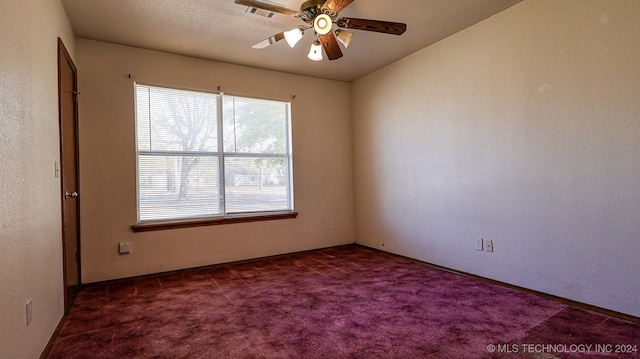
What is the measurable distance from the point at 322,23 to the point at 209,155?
7.49 feet

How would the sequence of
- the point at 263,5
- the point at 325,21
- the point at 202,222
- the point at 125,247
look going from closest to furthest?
the point at 263,5, the point at 325,21, the point at 125,247, the point at 202,222

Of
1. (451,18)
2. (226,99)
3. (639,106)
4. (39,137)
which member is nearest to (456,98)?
(451,18)

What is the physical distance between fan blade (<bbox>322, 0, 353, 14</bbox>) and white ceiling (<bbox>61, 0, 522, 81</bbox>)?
1.78ft

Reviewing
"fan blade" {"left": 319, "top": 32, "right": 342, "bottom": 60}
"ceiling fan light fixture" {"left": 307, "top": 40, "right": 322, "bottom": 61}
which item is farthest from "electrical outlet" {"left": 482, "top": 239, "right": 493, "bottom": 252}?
"ceiling fan light fixture" {"left": 307, "top": 40, "right": 322, "bottom": 61}

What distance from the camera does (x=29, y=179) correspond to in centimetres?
179

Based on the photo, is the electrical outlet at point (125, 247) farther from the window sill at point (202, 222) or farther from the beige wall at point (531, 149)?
the beige wall at point (531, 149)

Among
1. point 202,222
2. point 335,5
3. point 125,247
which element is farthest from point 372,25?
point 125,247

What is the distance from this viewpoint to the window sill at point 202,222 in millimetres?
3510

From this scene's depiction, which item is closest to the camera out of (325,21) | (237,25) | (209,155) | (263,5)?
(263,5)

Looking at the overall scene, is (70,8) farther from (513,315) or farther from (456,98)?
(513,315)

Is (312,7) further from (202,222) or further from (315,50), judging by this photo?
(202,222)

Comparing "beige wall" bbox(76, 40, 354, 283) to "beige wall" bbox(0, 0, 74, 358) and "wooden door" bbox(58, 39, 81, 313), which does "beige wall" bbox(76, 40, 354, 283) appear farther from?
"beige wall" bbox(0, 0, 74, 358)

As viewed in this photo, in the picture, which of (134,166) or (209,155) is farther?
(209,155)

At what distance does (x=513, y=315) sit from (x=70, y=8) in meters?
4.38
